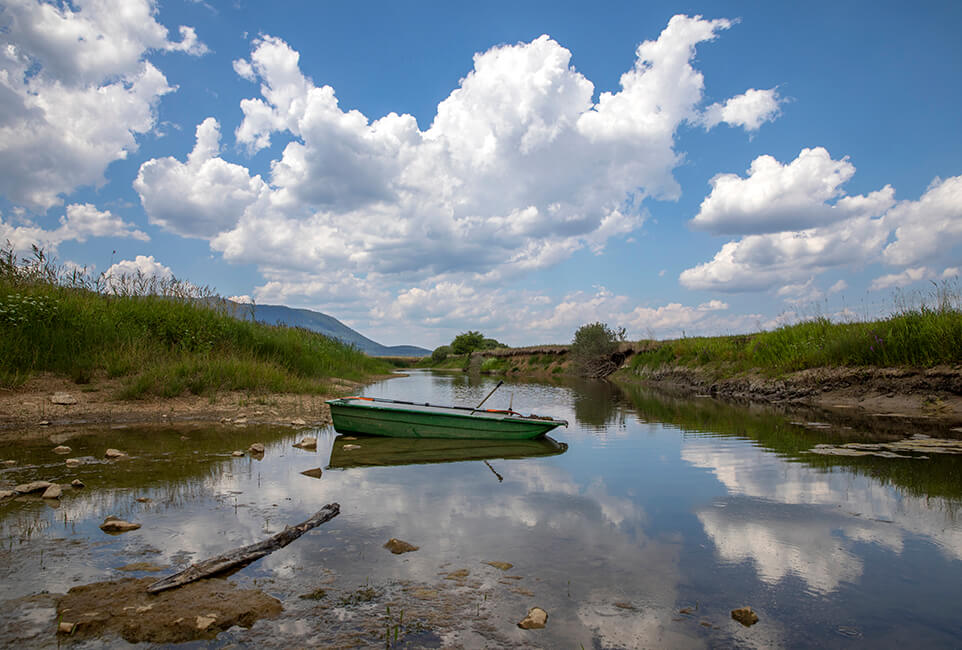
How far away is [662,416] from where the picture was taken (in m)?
13.5

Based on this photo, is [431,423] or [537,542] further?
[431,423]

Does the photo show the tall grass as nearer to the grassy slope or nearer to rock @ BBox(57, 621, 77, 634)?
the grassy slope

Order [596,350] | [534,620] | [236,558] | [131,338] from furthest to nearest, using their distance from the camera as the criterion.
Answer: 1. [596,350]
2. [131,338]
3. [236,558]
4. [534,620]

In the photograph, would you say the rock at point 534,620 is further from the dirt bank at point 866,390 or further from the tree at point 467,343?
the tree at point 467,343

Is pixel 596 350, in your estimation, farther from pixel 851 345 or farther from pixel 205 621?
pixel 205 621

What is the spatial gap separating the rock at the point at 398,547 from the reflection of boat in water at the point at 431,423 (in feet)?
15.8

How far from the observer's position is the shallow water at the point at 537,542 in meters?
3.18

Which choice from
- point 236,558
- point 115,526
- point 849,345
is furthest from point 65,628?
point 849,345

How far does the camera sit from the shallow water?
10.4 ft

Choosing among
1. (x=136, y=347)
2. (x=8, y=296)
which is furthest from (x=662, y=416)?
(x=8, y=296)

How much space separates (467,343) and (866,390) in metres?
50.3

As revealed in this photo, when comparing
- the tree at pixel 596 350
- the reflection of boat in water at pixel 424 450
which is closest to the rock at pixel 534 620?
the reflection of boat in water at pixel 424 450

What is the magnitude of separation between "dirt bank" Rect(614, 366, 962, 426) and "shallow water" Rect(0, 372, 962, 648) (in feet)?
17.0

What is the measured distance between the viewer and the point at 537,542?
457 centimetres
